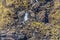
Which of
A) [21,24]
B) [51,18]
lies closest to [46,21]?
[51,18]

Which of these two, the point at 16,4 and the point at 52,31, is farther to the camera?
the point at 16,4

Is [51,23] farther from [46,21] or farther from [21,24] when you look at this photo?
[21,24]

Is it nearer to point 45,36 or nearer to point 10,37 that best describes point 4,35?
point 10,37

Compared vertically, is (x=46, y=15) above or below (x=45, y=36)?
above

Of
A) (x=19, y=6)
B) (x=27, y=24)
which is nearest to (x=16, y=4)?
(x=19, y=6)

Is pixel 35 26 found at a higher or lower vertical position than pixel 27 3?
lower

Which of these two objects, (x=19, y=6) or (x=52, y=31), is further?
(x=19, y=6)
